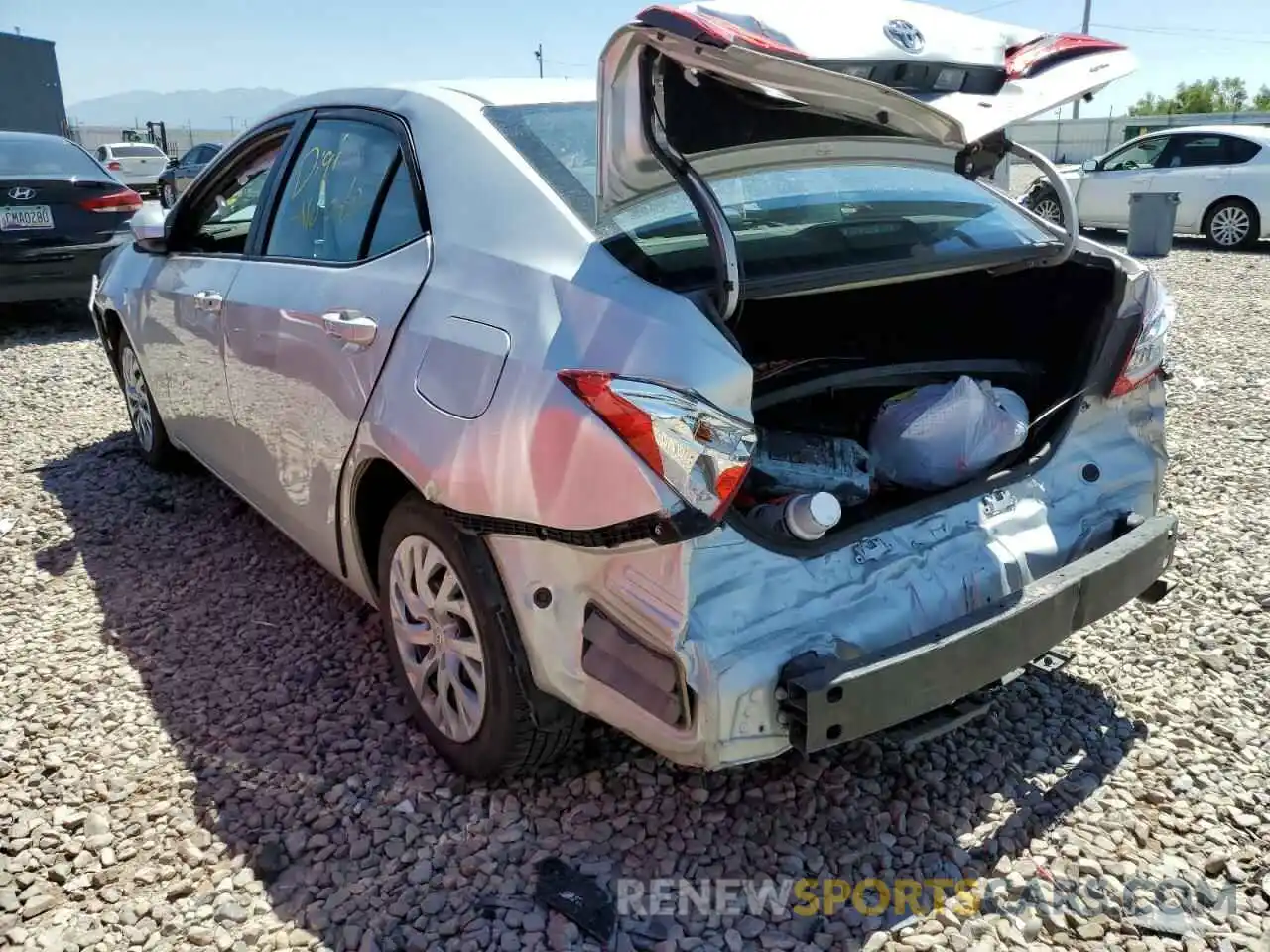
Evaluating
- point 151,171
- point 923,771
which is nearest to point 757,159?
point 923,771

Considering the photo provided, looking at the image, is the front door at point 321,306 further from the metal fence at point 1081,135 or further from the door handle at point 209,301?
the metal fence at point 1081,135

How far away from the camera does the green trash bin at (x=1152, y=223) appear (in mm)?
11867

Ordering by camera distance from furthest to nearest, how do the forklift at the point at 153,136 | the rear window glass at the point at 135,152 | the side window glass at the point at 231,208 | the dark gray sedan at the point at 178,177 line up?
the forklift at the point at 153,136 < the rear window glass at the point at 135,152 < the dark gray sedan at the point at 178,177 < the side window glass at the point at 231,208

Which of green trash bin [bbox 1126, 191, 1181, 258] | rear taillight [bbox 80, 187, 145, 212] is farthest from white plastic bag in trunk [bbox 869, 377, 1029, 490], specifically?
green trash bin [bbox 1126, 191, 1181, 258]

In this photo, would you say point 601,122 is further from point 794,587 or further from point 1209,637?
point 1209,637

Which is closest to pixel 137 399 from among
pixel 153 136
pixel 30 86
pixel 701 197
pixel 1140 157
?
pixel 701 197

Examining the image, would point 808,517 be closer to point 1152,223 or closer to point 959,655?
point 959,655

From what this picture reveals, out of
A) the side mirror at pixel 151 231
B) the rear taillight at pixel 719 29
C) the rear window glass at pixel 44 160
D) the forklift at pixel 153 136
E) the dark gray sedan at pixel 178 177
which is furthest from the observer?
the forklift at pixel 153 136

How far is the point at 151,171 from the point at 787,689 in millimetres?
29570

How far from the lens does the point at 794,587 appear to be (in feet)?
6.97

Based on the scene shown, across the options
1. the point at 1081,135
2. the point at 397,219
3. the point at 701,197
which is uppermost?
the point at 701,197

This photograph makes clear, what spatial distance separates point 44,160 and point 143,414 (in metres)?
5.02

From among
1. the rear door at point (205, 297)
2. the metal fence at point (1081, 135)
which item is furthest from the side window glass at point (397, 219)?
the metal fence at point (1081, 135)

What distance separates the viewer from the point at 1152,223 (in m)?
12.0
